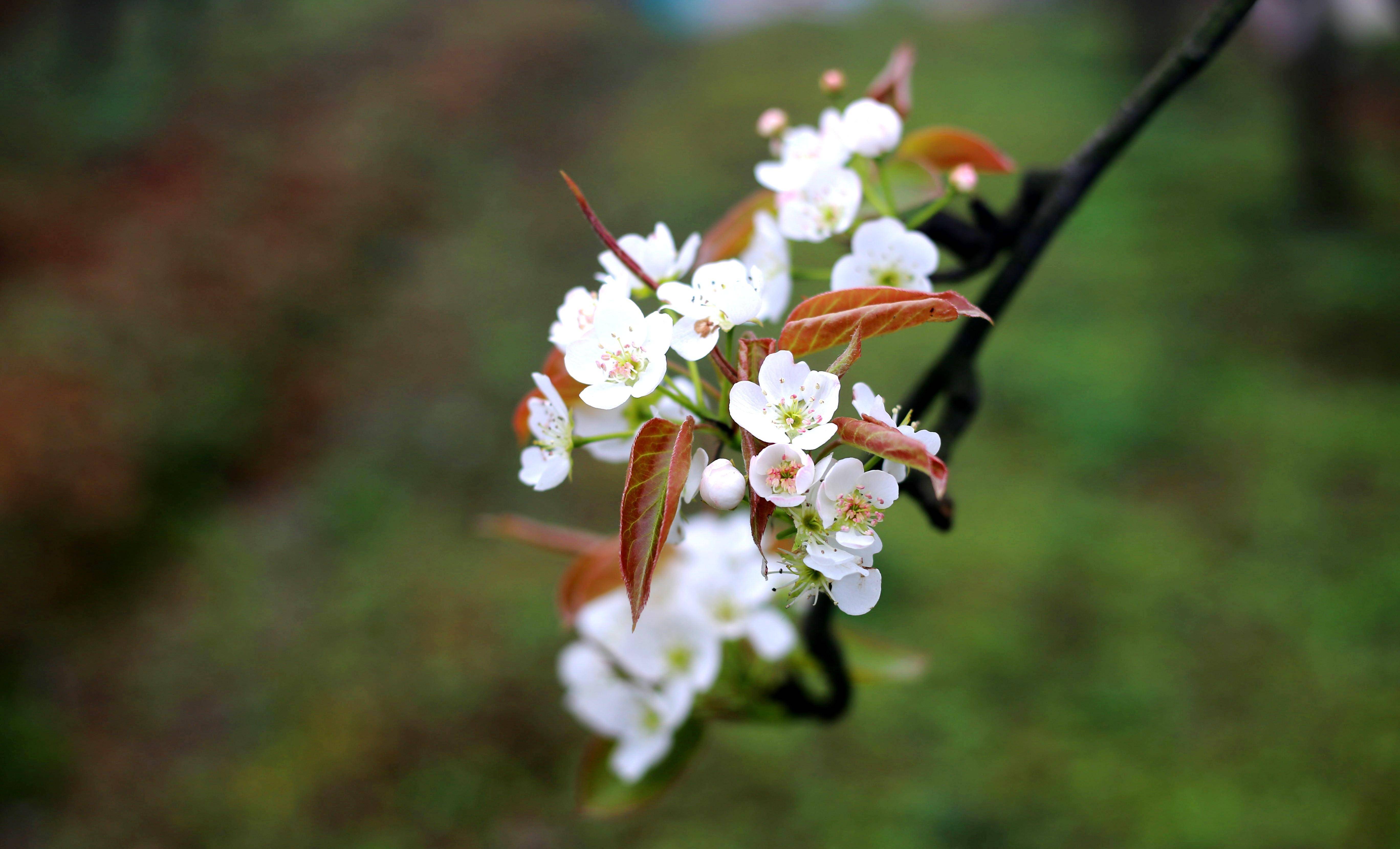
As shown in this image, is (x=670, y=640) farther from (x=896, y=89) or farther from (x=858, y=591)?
(x=896, y=89)

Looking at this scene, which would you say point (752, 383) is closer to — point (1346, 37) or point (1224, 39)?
point (1224, 39)

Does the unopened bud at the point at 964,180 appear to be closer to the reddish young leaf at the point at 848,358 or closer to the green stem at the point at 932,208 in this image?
the green stem at the point at 932,208

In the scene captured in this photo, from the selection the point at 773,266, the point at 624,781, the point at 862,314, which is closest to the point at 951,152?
the point at 773,266

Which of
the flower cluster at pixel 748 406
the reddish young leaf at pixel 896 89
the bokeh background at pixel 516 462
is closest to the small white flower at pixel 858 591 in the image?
the flower cluster at pixel 748 406

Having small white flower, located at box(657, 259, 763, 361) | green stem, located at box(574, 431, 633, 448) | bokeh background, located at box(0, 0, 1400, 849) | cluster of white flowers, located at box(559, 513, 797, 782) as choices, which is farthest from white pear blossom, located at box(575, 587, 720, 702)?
bokeh background, located at box(0, 0, 1400, 849)

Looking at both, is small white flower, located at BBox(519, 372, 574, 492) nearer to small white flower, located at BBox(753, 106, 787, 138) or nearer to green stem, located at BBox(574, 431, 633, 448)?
green stem, located at BBox(574, 431, 633, 448)

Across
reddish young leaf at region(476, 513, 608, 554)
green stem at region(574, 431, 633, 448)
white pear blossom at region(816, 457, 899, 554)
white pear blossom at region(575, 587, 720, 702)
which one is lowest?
white pear blossom at region(575, 587, 720, 702)

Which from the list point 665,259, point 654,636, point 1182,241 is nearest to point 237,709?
point 654,636
